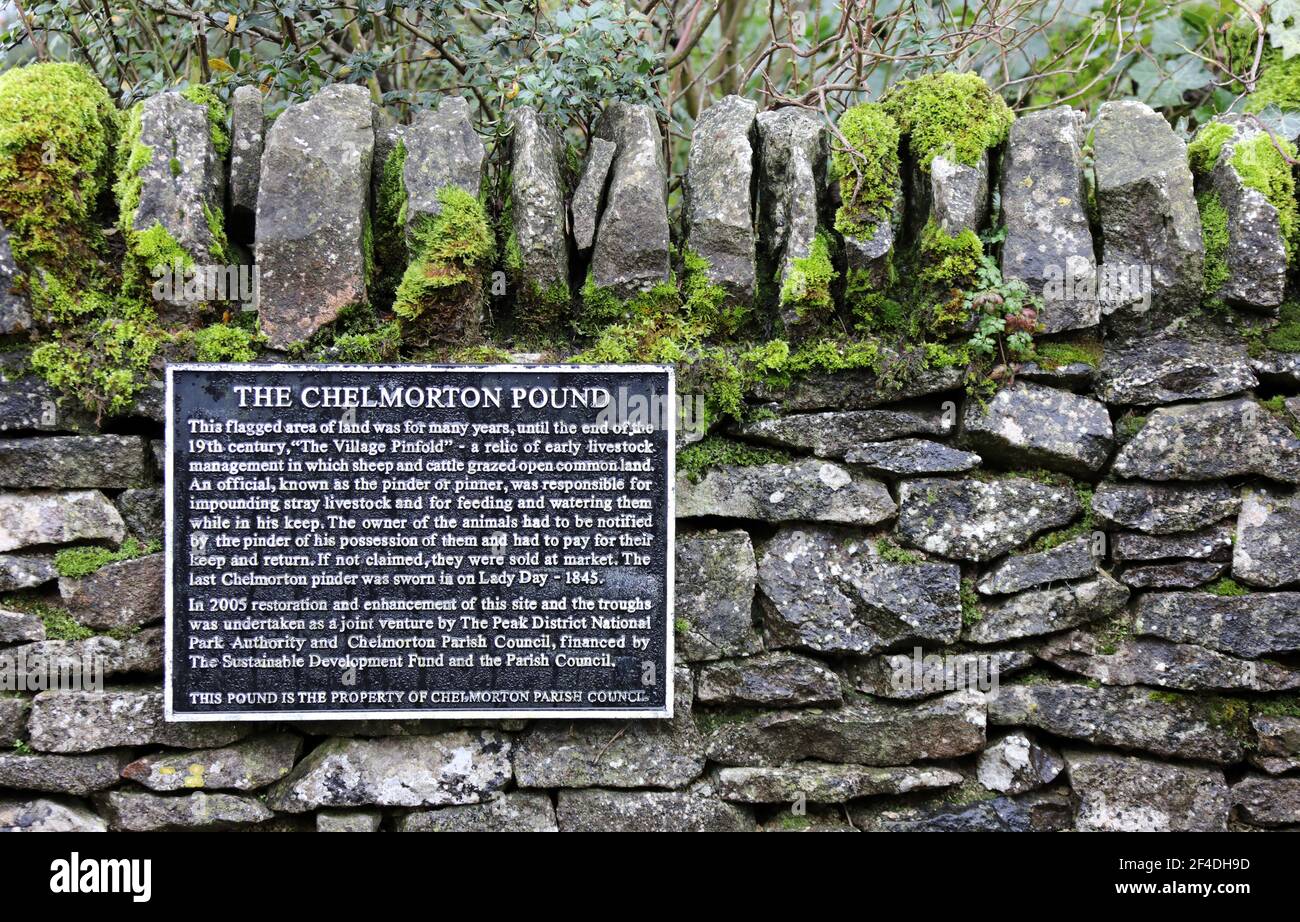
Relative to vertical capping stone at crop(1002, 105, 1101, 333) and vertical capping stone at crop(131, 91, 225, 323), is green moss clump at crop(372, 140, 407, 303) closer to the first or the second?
vertical capping stone at crop(131, 91, 225, 323)

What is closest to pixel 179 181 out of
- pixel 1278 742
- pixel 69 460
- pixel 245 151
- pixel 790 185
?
pixel 245 151

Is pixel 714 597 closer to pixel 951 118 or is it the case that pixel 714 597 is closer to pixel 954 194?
pixel 954 194

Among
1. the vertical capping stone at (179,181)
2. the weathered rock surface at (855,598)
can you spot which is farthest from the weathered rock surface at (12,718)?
the weathered rock surface at (855,598)

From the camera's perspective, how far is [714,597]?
3.97 metres

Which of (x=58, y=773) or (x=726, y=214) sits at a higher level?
(x=726, y=214)

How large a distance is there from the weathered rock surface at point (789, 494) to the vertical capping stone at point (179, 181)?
212cm

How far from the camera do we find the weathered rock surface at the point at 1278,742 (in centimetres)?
393

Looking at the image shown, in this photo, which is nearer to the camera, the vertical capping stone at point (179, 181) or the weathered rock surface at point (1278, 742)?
the vertical capping stone at point (179, 181)

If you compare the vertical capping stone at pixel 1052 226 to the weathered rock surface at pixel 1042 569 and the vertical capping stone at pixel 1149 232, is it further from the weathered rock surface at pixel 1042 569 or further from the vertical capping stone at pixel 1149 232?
the weathered rock surface at pixel 1042 569

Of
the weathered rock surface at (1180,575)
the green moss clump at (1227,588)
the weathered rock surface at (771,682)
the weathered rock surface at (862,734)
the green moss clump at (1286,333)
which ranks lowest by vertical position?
the weathered rock surface at (862,734)

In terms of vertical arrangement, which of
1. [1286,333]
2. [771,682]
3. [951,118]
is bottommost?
[771,682]

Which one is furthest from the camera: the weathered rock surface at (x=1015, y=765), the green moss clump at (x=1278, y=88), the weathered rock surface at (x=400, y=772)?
the green moss clump at (x=1278, y=88)

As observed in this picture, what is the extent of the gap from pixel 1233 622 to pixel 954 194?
81.2 inches
